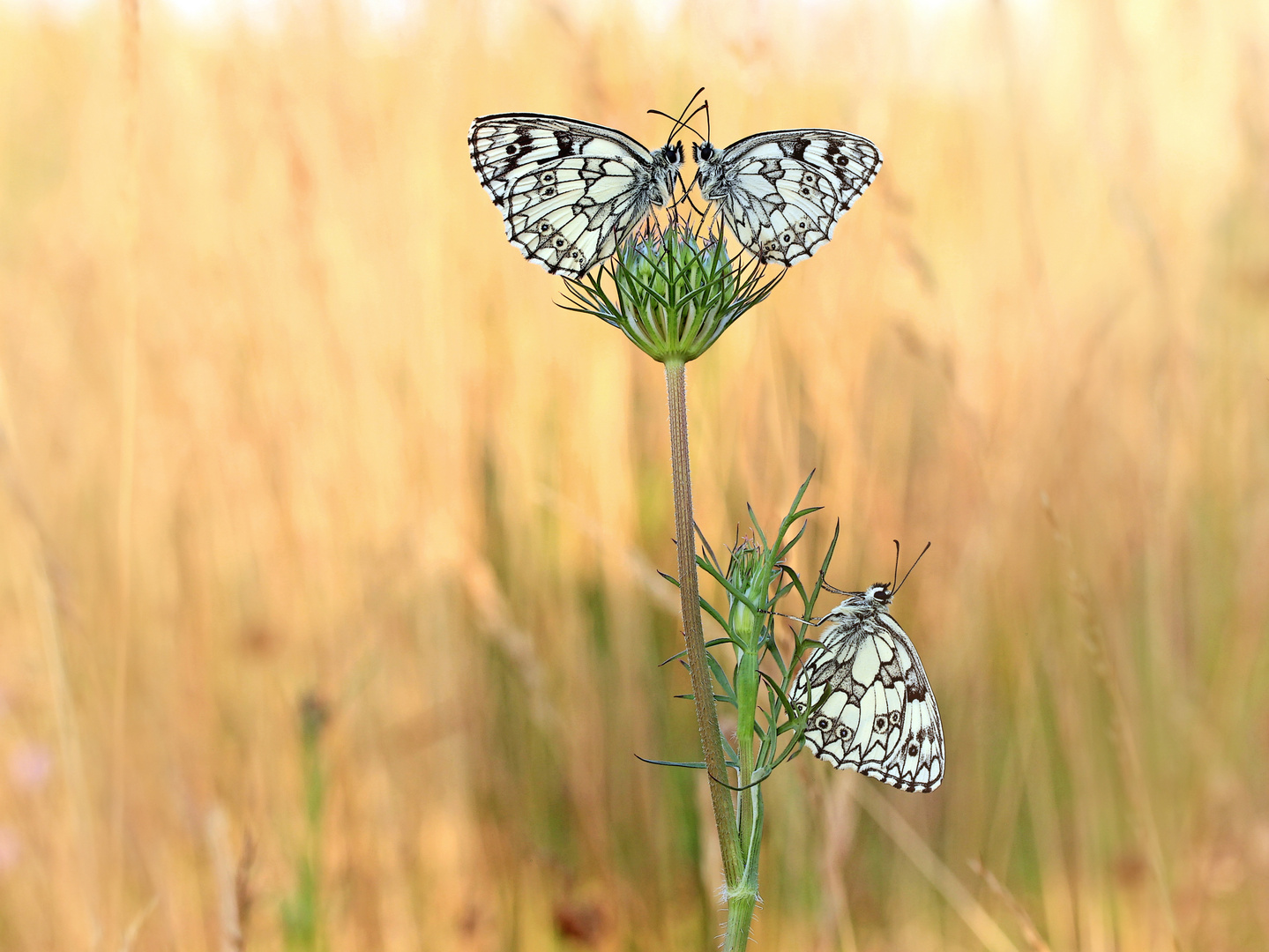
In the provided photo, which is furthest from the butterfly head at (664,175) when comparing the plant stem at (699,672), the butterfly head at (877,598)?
the butterfly head at (877,598)

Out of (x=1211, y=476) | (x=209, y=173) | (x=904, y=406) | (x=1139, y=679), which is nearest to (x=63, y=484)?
(x=209, y=173)

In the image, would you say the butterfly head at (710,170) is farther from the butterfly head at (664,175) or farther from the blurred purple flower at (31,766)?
the blurred purple flower at (31,766)

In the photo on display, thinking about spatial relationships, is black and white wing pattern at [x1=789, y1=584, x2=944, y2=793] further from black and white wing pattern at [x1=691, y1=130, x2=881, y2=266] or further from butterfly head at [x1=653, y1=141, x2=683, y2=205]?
butterfly head at [x1=653, y1=141, x2=683, y2=205]

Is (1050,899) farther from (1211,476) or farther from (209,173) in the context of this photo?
(209,173)

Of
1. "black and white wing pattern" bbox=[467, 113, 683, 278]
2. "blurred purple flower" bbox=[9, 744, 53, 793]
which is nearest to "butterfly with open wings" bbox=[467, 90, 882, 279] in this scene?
"black and white wing pattern" bbox=[467, 113, 683, 278]

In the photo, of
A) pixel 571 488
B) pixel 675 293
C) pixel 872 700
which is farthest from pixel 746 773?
pixel 571 488

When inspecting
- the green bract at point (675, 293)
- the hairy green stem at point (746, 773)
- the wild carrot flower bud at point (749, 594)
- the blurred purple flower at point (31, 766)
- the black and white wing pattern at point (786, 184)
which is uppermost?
the black and white wing pattern at point (786, 184)

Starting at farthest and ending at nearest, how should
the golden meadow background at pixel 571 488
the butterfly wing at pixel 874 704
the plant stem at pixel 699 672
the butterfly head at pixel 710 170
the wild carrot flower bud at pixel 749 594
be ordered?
the golden meadow background at pixel 571 488 < the butterfly head at pixel 710 170 < the butterfly wing at pixel 874 704 < the wild carrot flower bud at pixel 749 594 < the plant stem at pixel 699 672
